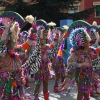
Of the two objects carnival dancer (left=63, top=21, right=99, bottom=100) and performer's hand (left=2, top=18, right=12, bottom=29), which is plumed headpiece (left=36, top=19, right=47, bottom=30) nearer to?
carnival dancer (left=63, top=21, right=99, bottom=100)

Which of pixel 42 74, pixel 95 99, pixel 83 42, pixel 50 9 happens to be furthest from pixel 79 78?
pixel 50 9

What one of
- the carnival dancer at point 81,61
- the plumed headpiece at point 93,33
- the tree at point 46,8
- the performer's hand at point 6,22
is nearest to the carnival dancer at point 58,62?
the plumed headpiece at point 93,33

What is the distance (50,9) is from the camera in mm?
15656

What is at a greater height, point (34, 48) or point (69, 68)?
point (34, 48)

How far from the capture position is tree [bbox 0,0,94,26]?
1498cm

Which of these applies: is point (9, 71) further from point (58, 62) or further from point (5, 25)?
point (58, 62)

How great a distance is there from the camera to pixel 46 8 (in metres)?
15.6

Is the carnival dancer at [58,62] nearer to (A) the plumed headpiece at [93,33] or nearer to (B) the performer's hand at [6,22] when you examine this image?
(A) the plumed headpiece at [93,33]

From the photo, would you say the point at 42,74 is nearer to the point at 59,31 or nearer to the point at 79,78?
the point at 79,78

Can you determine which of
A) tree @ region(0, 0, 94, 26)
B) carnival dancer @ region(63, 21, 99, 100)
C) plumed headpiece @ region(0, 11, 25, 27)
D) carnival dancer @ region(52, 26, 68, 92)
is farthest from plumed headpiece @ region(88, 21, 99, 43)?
tree @ region(0, 0, 94, 26)

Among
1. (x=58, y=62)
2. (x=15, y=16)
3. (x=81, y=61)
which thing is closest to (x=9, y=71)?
(x=15, y=16)

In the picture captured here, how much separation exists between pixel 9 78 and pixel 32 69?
0.72m

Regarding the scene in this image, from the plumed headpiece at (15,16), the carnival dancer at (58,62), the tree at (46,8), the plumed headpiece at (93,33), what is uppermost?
the tree at (46,8)

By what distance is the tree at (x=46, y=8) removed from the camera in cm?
1498
